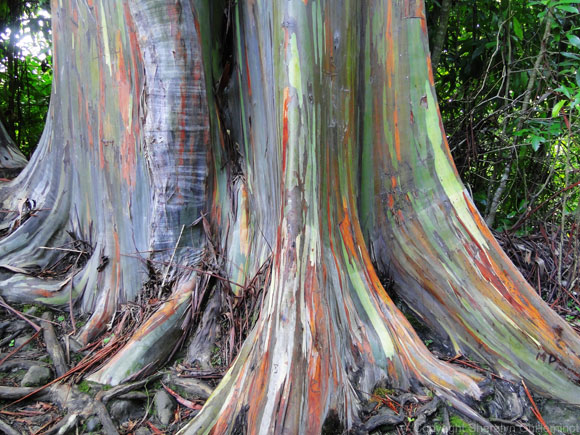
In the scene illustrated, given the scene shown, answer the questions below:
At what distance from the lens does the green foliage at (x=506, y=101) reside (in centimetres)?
353

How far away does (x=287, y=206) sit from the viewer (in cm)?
209

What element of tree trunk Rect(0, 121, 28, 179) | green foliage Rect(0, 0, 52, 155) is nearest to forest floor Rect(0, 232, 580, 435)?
tree trunk Rect(0, 121, 28, 179)

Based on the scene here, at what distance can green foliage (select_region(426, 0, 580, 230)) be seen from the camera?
3529 millimetres

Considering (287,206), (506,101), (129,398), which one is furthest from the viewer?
→ (506,101)

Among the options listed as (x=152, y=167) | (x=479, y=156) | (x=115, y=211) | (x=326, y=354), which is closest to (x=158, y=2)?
(x=152, y=167)

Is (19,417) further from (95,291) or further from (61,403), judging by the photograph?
(95,291)

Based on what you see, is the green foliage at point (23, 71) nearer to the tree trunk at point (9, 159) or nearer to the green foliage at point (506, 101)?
the tree trunk at point (9, 159)

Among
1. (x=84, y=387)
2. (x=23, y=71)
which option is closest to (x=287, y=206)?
(x=84, y=387)

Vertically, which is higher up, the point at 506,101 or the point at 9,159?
the point at 506,101

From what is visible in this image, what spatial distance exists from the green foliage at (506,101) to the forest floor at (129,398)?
1.53 meters

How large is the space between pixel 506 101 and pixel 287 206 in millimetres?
2641

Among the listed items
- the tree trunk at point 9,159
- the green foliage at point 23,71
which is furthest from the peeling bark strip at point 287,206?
the green foliage at point 23,71

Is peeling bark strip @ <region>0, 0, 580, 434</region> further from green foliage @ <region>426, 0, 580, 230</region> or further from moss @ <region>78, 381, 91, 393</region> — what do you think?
green foliage @ <region>426, 0, 580, 230</region>

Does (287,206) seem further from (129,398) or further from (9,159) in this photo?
(9,159)
